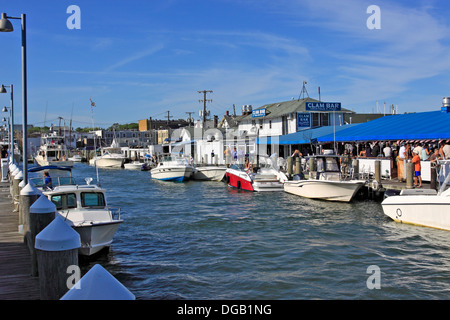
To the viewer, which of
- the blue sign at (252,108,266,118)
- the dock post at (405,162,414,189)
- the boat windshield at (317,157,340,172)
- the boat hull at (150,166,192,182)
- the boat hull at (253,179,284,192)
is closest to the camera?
the dock post at (405,162,414,189)

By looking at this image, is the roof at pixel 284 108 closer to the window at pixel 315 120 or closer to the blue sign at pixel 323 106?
the blue sign at pixel 323 106

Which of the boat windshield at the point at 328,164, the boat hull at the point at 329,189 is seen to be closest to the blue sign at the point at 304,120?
the boat hull at the point at 329,189

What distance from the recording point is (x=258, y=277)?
A: 11.4m

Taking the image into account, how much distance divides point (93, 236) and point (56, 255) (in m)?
8.28

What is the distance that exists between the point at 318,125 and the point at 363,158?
58.6ft

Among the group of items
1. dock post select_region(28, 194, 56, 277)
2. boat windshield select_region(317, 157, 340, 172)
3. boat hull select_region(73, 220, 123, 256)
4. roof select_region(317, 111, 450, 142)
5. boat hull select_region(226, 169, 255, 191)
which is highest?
roof select_region(317, 111, 450, 142)

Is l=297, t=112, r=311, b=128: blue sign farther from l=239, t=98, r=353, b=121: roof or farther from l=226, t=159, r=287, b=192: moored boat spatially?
l=226, t=159, r=287, b=192: moored boat

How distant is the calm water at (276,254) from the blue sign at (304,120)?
2184cm

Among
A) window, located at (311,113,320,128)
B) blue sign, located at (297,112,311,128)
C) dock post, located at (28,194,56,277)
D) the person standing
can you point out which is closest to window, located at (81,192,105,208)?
dock post, located at (28,194,56,277)

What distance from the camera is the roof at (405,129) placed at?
23458 millimetres

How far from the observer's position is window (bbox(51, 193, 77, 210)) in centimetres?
1434
